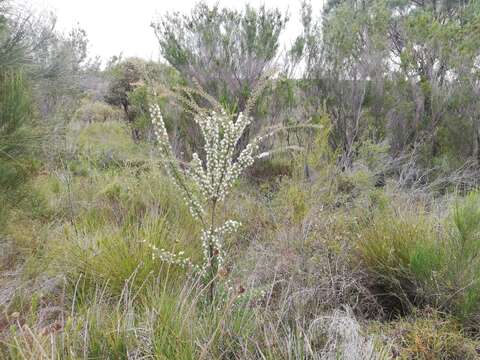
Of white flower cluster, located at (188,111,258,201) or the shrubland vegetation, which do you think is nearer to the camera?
the shrubland vegetation

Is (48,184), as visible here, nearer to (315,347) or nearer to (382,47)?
(315,347)

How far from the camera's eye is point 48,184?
505 centimetres

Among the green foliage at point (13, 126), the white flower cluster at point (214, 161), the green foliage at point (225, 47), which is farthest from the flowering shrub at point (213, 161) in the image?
the green foliage at point (225, 47)

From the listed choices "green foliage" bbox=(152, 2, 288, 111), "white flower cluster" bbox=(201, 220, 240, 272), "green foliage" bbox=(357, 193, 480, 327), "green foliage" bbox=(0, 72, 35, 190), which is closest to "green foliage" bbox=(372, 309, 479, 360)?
"green foliage" bbox=(357, 193, 480, 327)

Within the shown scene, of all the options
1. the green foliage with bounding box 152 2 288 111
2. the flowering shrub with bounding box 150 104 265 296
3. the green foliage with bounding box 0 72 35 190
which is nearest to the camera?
the flowering shrub with bounding box 150 104 265 296

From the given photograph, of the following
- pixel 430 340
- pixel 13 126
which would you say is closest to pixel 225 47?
pixel 13 126

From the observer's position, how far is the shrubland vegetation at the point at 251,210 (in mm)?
2215

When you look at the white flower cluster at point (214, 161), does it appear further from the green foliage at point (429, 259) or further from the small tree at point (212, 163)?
the green foliage at point (429, 259)

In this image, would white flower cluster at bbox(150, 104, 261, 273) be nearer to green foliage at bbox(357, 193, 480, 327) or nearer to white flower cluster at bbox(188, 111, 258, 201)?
white flower cluster at bbox(188, 111, 258, 201)

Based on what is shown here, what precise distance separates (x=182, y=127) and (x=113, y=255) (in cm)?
370

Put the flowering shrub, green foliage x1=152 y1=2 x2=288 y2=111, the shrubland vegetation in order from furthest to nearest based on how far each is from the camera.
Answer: green foliage x1=152 y1=2 x2=288 y2=111
the flowering shrub
the shrubland vegetation

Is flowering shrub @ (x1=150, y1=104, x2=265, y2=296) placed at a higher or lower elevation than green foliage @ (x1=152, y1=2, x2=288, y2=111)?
lower

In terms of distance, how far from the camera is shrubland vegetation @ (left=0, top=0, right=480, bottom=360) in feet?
7.27

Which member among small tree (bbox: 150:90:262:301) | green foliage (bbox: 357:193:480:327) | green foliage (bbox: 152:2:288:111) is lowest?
green foliage (bbox: 357:193:480:327)
